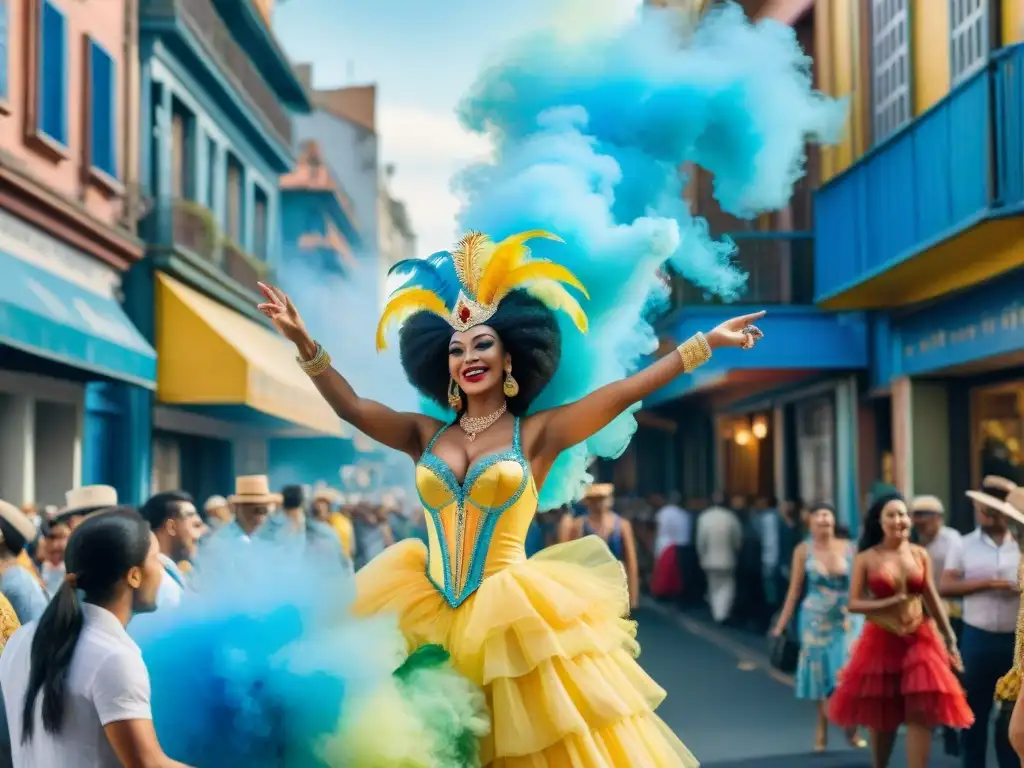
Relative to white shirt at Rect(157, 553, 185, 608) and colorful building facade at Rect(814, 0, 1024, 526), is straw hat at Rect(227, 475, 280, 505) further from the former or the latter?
colorful building facade at Rect(814, 0, 1024, 526)

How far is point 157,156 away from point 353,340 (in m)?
13.1

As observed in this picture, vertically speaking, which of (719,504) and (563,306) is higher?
(563,306)

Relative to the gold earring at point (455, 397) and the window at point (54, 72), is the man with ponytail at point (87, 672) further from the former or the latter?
the window at point (54, 72)

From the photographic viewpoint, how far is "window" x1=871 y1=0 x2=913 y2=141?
15.9 meters

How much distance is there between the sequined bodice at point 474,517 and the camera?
5.06m

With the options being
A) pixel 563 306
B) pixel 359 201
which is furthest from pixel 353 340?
pixel 359 201

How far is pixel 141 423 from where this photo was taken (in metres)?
17.7

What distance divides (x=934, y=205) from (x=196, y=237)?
1059 centimetres

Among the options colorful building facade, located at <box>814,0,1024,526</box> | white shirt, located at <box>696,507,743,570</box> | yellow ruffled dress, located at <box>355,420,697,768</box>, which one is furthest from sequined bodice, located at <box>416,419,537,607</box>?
white shirt, located at <box>696,507,743,570</box>

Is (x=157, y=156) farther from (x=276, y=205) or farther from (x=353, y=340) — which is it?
(x=353, y=340)

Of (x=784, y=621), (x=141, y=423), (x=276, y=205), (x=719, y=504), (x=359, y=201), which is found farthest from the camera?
(x=359, y=201)

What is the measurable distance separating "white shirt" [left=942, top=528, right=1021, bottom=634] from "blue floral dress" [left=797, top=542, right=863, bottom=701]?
2111mm

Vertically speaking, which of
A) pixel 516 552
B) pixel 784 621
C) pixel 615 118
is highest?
pixel 615 118

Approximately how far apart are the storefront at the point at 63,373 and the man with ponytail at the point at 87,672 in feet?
27.3
